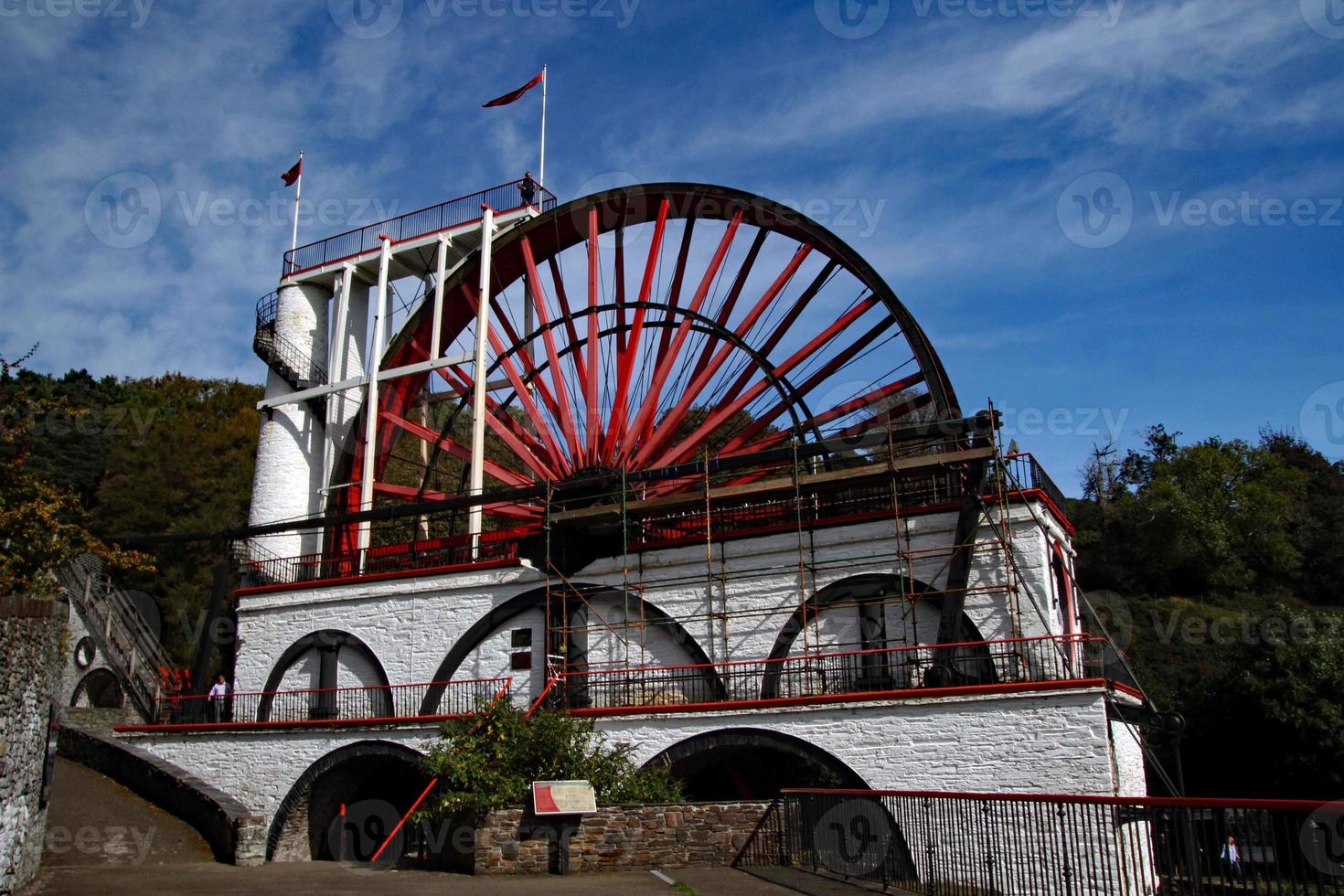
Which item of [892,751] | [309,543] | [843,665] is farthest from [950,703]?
[309,543]

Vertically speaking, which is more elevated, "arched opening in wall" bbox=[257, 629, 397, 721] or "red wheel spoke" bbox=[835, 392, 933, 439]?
"red wheel spoke" bbox=[835, 392, 933, 439]

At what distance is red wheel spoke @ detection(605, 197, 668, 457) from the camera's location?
21.5 meters

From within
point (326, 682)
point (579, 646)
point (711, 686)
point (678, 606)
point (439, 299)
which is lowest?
point (711, 686)

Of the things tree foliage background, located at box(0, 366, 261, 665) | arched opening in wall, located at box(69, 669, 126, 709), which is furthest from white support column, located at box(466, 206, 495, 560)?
arched opening in wall, located at box(69, 669, 126, 709)

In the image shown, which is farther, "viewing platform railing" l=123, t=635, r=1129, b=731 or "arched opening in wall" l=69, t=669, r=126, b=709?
"arched opening in wall" l=69, t=669, r=126, b=709

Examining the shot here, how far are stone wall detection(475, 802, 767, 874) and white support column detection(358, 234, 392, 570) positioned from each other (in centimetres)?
1054

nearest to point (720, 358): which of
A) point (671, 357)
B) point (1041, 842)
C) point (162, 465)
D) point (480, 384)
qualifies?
point (671, 357)

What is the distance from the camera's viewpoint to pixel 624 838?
12.2 meters

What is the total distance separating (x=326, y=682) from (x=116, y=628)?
7768 mm

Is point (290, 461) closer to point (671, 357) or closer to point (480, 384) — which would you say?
point (480, 384)

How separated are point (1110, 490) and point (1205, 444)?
4.99m

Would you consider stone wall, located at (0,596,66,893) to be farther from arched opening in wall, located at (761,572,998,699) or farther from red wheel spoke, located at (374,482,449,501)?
red wheel spoke, located at (374,482,449,501)

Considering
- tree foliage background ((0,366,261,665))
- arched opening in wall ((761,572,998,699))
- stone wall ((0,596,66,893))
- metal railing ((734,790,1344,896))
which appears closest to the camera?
metal railing ((734,790,1344,896))

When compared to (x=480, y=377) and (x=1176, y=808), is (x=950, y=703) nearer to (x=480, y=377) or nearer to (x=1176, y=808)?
(x=1176, y=808)
